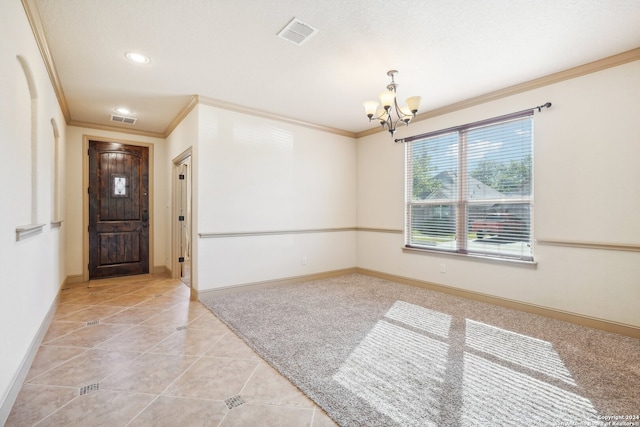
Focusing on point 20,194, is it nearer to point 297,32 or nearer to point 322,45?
point 297,32

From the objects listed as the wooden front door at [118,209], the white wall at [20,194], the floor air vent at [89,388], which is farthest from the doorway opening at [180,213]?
the floor air vent at [89,388]

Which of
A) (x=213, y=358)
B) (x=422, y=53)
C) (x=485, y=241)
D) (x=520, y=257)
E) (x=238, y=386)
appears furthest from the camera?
(x=485, y=241)

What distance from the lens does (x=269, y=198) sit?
4.48m

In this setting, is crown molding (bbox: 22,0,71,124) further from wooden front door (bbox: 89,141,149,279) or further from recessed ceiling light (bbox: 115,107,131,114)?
wooden front door (bbox: 89,141,149,279)

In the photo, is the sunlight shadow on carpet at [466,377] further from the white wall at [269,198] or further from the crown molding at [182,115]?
the crown molding at [182,115]

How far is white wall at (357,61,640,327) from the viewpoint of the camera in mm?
2768

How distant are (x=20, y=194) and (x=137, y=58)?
1587mm

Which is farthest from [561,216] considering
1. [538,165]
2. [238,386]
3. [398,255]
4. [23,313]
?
[23,313]

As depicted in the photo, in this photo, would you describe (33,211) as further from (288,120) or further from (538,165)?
(538,165)

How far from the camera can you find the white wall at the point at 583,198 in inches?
109

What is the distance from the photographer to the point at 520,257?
3486mm

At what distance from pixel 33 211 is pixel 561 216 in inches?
194

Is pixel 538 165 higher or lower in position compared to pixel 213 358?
higher

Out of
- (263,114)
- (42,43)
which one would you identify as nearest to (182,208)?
(263,114)
